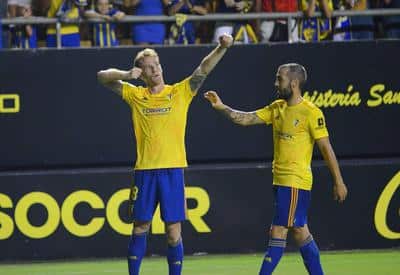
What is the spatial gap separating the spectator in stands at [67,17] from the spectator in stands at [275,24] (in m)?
2.24

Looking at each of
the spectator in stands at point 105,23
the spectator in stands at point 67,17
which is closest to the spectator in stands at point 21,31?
the spectator in stands at point 67,17

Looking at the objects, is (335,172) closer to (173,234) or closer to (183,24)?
(173,234)

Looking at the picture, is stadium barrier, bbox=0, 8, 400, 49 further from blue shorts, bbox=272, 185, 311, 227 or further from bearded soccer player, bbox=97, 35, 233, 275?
blue shorts, bbox=272, 185, 311, 227

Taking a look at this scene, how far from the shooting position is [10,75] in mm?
13375

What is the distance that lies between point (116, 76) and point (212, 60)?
887 millimetres

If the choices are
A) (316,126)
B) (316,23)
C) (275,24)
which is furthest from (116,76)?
(316,23)

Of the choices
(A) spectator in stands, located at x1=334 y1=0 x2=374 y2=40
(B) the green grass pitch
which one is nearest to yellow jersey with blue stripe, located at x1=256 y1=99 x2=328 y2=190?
(B) the green grass pitch

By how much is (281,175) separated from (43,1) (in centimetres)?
506

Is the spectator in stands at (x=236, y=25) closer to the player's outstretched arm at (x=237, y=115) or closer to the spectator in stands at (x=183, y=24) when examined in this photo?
the spectator in stands at (x=183, y=24)

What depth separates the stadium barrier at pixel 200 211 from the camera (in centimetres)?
1343

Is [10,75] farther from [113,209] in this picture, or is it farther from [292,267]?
[292,267]

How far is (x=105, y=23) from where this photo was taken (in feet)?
44.9

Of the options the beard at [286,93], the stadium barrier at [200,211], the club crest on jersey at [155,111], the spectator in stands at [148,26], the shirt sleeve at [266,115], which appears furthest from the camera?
the spectator in stands at [148,26]

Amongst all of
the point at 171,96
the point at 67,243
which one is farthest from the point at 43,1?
the point at 171,96
